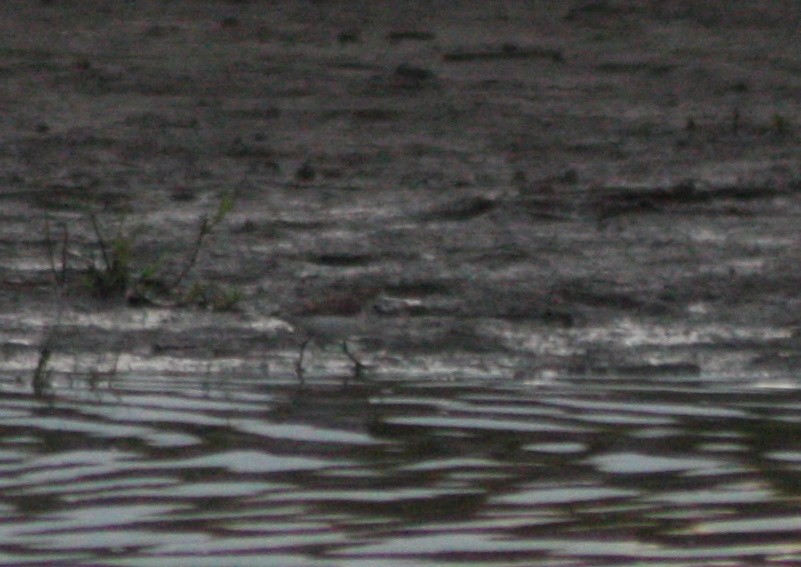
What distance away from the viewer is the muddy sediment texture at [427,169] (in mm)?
6746

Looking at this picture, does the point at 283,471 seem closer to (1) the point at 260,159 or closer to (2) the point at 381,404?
(2) the point at 381,404

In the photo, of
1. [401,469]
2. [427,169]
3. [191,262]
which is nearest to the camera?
[401,469]

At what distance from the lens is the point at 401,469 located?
493 centimetres

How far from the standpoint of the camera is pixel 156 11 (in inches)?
542

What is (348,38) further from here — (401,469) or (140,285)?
(401,469)

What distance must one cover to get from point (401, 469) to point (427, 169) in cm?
420

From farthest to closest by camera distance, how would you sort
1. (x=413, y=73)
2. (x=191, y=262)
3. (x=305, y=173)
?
(x=413, y=73), (x=305, y=173), (x=191, y=262)

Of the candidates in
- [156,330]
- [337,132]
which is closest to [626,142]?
[337,132]

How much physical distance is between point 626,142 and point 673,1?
4.79 meters

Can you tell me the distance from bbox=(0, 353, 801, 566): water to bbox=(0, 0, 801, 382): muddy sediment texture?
50 centimetres

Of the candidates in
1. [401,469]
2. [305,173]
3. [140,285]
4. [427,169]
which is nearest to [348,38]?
[427,169]

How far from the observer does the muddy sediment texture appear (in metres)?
6.75

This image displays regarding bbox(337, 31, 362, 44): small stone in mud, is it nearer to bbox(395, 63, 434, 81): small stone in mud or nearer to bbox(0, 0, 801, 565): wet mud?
bbox(0, 0, 801, 565): wet mud

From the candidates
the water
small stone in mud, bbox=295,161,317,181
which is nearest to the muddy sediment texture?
small stone in mud, bbox=295,161,317,181
